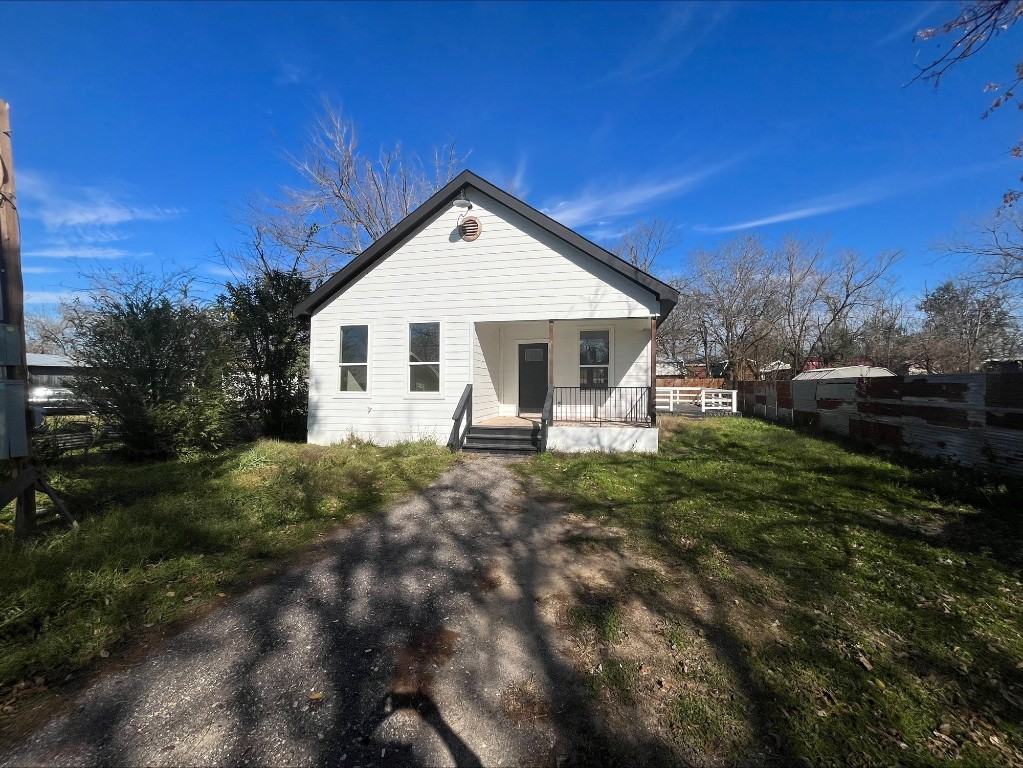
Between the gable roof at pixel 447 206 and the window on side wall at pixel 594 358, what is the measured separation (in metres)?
1.57

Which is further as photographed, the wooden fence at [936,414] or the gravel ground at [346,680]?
the wooden fence at [936,414]

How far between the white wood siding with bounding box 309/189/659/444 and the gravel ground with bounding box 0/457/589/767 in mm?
6213

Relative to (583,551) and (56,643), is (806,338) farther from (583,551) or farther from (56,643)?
(56,643)

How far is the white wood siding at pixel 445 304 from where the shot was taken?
9.38 meters

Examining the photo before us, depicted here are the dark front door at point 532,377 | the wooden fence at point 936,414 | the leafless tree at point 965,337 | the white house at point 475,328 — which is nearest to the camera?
the wooden fence at point 936,414

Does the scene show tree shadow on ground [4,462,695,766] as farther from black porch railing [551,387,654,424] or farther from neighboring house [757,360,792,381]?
neighboring house [757,360,792,381]

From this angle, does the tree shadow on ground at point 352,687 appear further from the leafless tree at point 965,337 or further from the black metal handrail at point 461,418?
the leafless tree at point 965,337

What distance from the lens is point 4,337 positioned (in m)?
4.11

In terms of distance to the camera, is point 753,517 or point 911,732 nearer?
point 911,732

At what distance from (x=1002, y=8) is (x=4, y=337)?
368 inches

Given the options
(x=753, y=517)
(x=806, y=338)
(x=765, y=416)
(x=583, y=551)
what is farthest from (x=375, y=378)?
(x=806, y=338)

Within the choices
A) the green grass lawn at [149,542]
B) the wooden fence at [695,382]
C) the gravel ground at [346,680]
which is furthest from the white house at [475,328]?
the wooden fence at [695,382]

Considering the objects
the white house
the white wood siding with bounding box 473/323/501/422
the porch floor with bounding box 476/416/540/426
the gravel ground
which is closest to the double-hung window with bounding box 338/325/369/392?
the white house

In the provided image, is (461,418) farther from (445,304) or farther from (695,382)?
(695,382)
